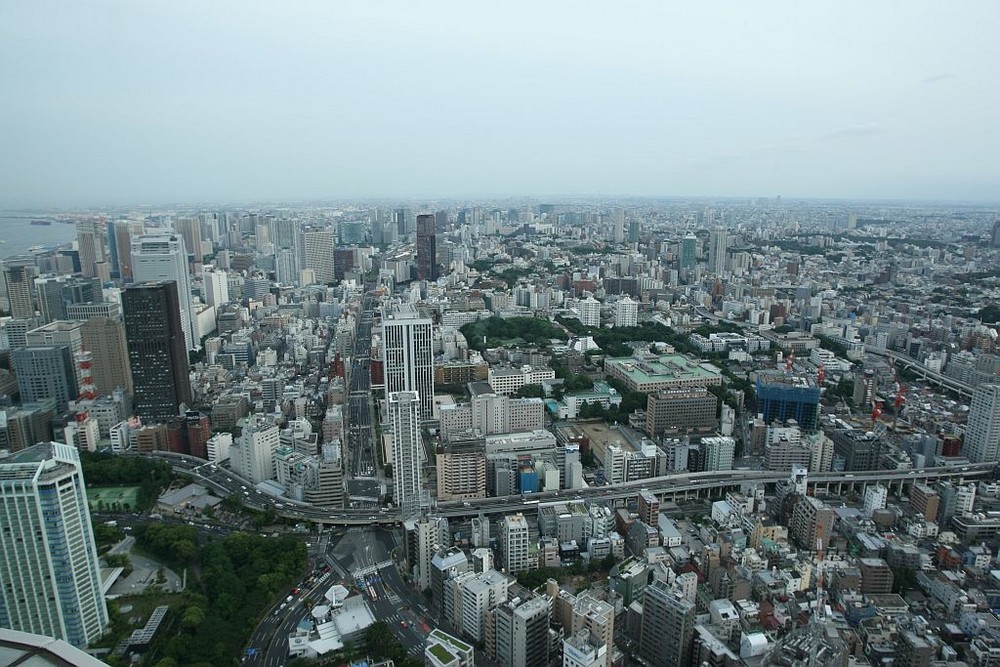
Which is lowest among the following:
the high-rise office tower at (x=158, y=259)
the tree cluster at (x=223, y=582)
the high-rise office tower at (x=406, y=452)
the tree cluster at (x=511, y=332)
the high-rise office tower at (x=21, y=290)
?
the tree cluster at (x=223, y=582)

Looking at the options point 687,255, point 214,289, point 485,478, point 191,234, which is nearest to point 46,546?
point 485,478

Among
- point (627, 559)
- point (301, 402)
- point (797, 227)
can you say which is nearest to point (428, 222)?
point (301, 402)

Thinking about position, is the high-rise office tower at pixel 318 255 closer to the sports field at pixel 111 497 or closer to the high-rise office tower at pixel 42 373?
the high-rise office tower at pixel 42 373

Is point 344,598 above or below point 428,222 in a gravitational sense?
below

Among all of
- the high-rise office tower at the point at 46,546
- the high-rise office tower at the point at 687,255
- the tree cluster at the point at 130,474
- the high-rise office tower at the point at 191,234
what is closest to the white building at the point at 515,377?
the tree cluster at the point at 130,474

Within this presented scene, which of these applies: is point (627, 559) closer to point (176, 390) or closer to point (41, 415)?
point (176, 390)
